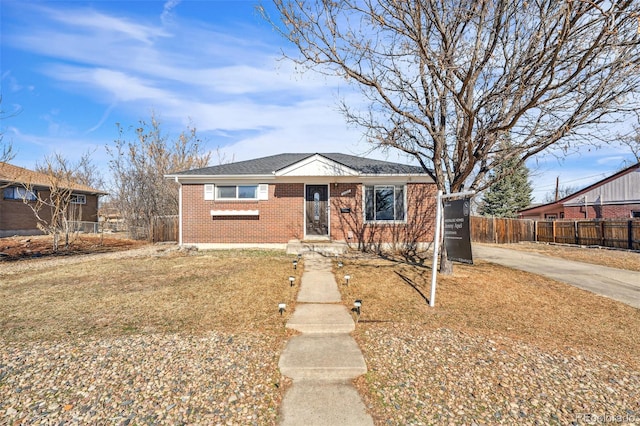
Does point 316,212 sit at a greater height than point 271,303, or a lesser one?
greater

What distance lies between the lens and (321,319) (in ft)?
15.3

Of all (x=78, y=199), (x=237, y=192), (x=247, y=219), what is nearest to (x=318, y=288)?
(x=247, y=219)

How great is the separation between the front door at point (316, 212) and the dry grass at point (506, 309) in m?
4.02

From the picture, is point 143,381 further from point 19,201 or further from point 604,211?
point 604,211

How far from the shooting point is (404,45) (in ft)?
20.4

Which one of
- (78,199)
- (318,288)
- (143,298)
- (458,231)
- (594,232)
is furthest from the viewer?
(78,199)

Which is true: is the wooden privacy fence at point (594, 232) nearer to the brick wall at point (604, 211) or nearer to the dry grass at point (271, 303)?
the brick wall at point (604, 211)

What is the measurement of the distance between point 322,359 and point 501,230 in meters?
20.7

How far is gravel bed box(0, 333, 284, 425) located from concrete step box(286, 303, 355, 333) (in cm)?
56

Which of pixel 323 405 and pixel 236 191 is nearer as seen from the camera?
pixel 323 405

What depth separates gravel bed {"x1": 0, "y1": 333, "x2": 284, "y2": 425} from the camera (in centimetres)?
258

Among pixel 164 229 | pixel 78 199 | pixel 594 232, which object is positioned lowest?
pixel 594 232

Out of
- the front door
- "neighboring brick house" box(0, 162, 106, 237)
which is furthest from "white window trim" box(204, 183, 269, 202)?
"neighboring brick house" box(0, 162, 106, 237)

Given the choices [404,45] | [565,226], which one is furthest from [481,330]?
[565,226]
